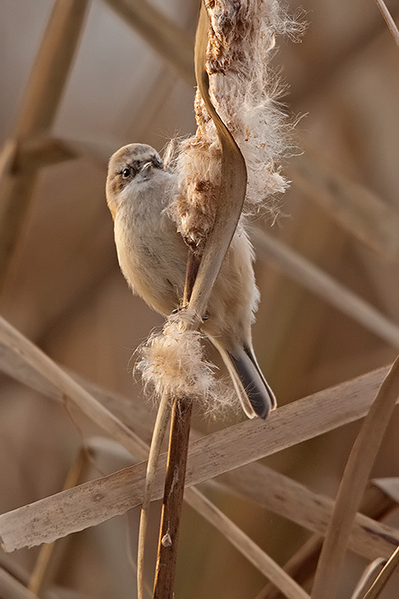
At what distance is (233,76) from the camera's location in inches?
30.9

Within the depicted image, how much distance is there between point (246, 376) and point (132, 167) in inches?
21.3

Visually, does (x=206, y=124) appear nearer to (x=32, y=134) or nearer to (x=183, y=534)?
(x=32, y=134)

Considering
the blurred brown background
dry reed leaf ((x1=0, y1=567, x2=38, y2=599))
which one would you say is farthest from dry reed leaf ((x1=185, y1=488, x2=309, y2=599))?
the blurred brown background

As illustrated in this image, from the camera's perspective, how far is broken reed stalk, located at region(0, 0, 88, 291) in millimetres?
1477

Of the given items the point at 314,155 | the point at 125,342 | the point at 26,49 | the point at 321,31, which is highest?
the point at 321,31

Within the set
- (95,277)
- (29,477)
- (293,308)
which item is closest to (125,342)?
(95,277)

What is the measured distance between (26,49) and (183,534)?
1649mm

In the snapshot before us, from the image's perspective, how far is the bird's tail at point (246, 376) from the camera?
4.68 feet

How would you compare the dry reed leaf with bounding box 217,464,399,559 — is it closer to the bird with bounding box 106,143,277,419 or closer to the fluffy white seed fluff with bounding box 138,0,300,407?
the bird with bounding box 106,143,277,419

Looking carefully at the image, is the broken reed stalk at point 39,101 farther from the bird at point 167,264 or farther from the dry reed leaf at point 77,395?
the dry reed leaf at point 77,395

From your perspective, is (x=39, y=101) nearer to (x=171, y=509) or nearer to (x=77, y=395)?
(x=77, y=395)

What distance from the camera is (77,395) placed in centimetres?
111

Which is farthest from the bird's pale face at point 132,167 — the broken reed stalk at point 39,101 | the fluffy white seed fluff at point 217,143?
the fluffy white seed fluff at point 217,143

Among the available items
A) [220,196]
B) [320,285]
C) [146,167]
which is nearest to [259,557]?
[220,196]
